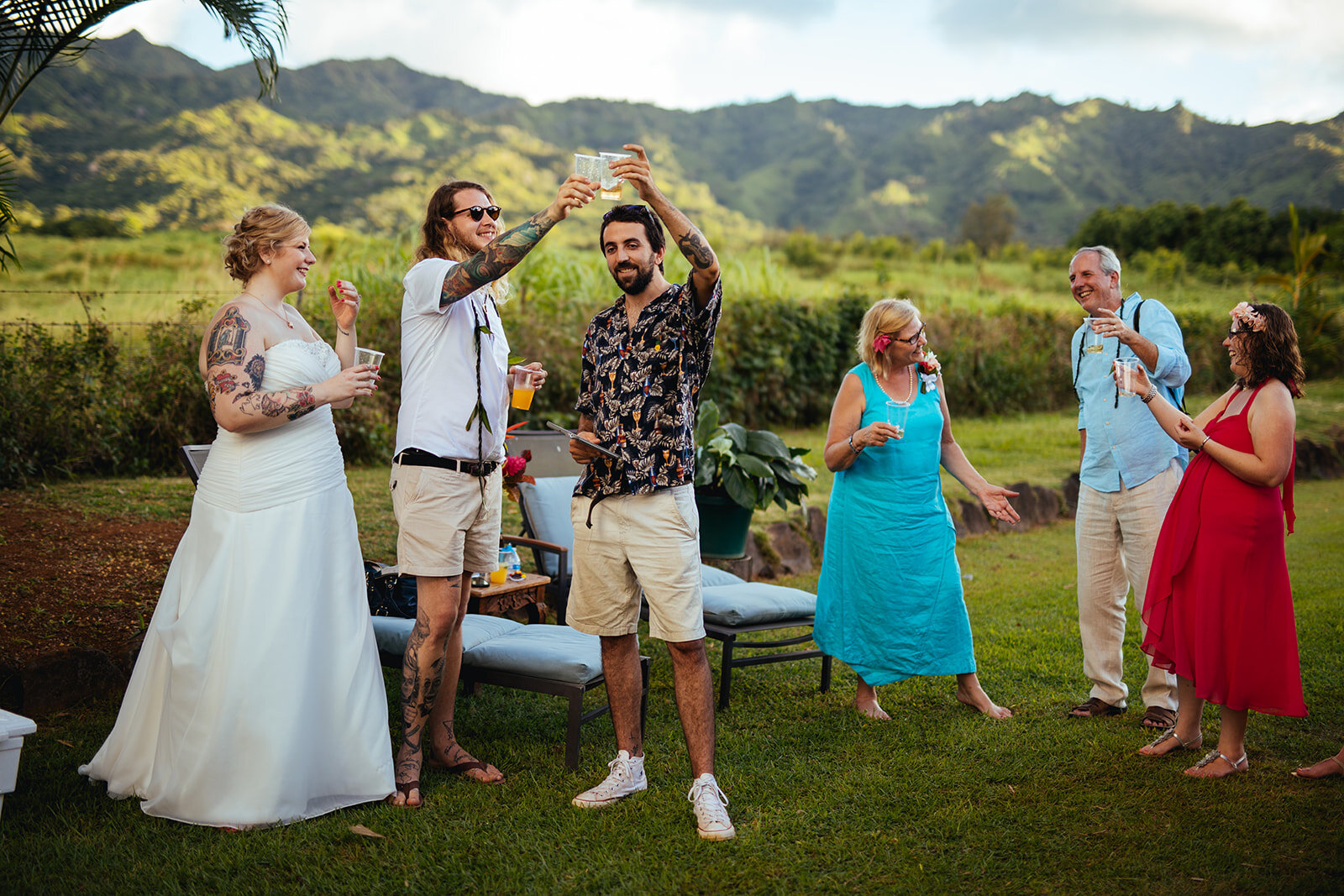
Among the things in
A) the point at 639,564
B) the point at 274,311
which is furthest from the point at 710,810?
the point at 274,311

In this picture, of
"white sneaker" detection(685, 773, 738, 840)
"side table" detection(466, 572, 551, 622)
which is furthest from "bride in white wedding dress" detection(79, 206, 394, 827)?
"side table" detection(466, 572, 551, 622)

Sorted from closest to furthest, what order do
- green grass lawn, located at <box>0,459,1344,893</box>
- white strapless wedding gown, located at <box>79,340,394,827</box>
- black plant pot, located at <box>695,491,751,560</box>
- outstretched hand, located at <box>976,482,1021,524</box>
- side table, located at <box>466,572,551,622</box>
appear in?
green grass lawn, located at <box>0,459,1344,893</box>, white strapless wedding gown, located at <box>79,340,394,827</box>, outstretched hand, located at <box>976,482,1021,524</box>, side table, located at <box>466,572,551,622</box>, black plant pot, located at <box>695,491,751,560</box>

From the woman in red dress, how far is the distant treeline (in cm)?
3392

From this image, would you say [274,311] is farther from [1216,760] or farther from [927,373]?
[1216,760]

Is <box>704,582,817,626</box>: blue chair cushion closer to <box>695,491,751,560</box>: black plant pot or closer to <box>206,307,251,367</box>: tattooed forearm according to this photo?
<box>695,491,751,560</box>: black plant pot

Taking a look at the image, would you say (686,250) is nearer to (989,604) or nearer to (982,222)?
(989,604)

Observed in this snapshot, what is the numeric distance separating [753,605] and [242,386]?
2.43 m

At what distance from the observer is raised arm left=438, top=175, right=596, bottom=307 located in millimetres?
2770

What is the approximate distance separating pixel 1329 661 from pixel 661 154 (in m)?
62.3

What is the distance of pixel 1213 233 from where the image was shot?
127 feet

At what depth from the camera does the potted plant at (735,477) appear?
5.64m

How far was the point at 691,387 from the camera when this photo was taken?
10.2ft

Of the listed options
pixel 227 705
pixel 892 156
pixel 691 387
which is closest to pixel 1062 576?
pixel 691 387

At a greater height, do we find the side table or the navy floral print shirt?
the navy floral print shirt
